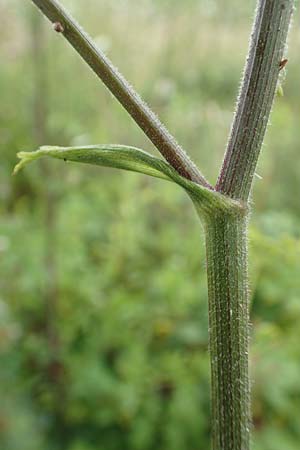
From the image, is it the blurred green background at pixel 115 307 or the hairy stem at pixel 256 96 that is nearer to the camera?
the hairy stem at pixel 256 96

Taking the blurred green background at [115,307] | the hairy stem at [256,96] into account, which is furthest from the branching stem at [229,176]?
the blurred green background at [115,307]

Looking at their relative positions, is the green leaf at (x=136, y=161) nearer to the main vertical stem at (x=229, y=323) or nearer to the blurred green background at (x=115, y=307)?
the main vertical stem at (x=229, y=323)

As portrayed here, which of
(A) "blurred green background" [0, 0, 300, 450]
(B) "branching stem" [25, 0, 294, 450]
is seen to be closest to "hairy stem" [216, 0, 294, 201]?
(B) "branching stem" [25, 0, 294, 450]

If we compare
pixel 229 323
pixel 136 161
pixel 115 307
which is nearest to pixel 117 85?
pixel 136 161

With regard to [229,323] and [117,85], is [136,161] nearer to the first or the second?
[117,85]

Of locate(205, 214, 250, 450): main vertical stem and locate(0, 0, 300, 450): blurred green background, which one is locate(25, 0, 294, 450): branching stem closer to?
locate(205, 214, 250, 450): main vertical stem
